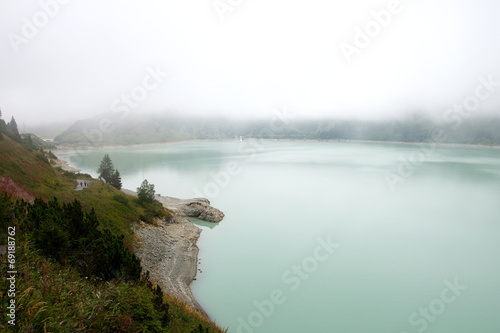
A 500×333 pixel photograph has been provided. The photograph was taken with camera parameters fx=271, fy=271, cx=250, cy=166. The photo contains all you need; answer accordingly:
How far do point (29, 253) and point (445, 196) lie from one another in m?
40.4

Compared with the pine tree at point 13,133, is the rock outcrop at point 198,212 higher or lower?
lower

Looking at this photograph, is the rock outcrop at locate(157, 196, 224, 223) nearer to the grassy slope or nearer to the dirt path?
the dirt path

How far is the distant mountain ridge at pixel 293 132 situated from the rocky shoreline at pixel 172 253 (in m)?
113

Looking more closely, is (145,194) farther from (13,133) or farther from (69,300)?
(13,133)

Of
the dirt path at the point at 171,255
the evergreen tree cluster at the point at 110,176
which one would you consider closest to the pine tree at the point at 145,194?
the dirt path at the point at 171,255

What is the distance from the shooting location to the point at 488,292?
13.7m

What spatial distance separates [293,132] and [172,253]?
602 ft

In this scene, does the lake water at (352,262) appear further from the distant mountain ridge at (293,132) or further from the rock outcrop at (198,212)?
the distant mountain ridge at (293,132)

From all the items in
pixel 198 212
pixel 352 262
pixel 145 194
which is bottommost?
pixel 352 262

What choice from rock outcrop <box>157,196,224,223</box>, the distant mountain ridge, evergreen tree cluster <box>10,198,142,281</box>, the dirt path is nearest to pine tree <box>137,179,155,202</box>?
the dirt path

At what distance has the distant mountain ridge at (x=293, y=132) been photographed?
129 metres

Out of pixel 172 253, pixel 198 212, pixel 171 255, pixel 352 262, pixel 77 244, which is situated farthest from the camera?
pixel 198 212

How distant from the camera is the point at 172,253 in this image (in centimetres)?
1622

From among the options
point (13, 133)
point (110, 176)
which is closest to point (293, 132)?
point (110, 176)
